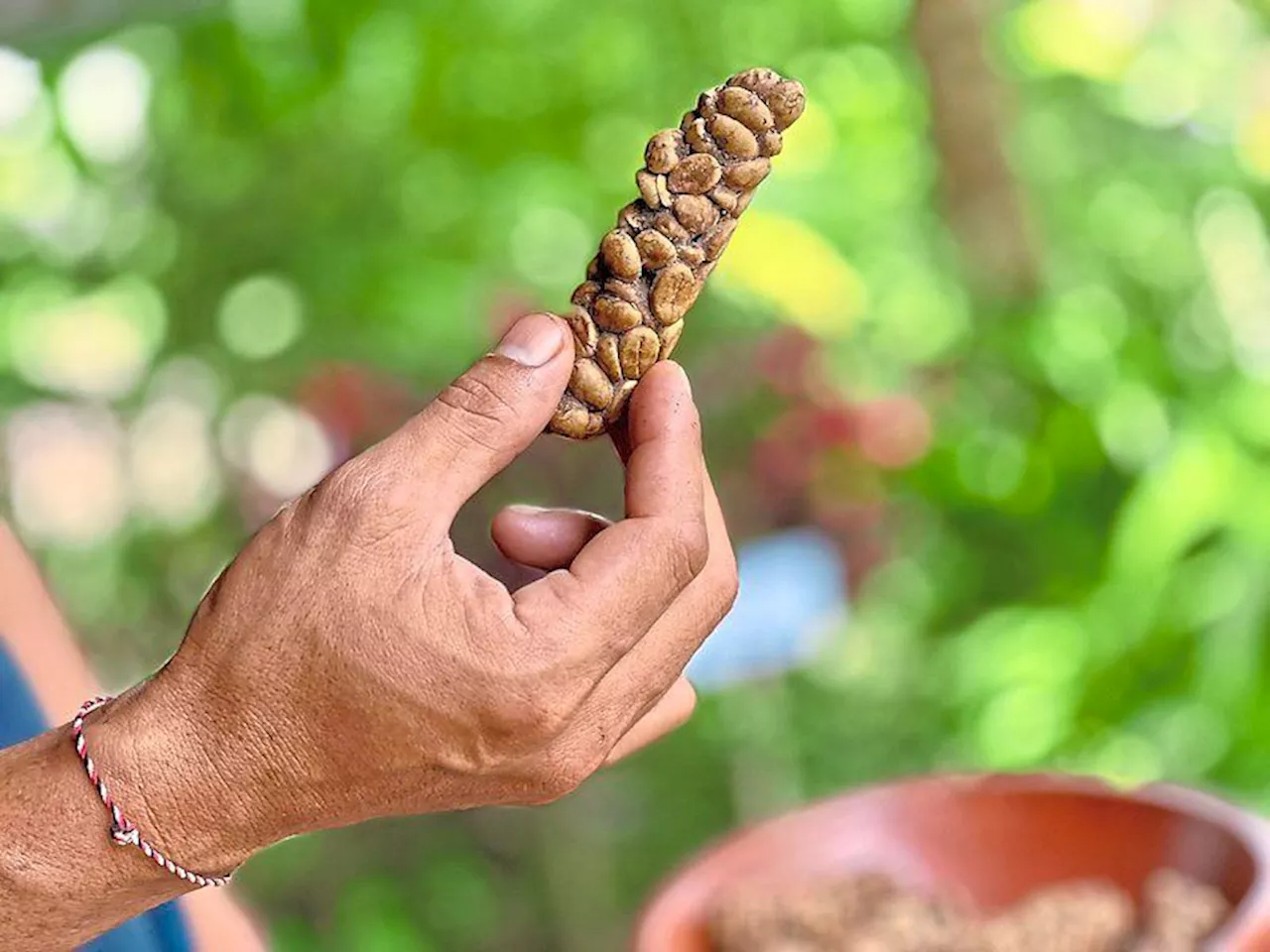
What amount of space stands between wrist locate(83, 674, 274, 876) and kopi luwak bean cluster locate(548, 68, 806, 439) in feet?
0.82

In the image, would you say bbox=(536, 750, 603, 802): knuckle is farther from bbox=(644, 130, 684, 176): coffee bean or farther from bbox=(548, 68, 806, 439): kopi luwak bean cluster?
bbox=(644, 130, 684, 176): coffee bean

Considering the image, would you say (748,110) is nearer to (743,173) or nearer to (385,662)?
(743,173)

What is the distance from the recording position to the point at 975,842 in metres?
1.54

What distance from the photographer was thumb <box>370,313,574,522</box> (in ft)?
2.37

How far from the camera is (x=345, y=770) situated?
707 millimetres

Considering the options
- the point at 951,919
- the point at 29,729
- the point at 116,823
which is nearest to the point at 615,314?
the point at 116,823

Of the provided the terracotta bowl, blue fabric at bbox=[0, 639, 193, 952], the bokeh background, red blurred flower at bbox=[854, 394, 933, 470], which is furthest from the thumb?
red blurred flower at bbox=[854, 394, 933, 470]

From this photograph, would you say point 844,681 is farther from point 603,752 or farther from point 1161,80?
point 603,752

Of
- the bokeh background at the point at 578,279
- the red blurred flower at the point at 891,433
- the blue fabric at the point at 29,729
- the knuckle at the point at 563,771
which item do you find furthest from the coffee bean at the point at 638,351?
the red blurred flower at the point at 891,433

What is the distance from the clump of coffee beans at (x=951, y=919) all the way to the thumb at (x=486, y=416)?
750 mm

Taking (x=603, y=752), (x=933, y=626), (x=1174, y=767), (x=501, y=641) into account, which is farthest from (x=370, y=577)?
(x=933, y=626)

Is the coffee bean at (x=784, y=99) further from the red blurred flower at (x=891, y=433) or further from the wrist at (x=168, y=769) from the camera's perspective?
the red blurred flower at (x=891, y=433)

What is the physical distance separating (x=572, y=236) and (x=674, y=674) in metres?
1.90

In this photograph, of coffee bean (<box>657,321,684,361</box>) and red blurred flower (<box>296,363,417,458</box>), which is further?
red blurred flower (<box>296,363,417,458</box>)
